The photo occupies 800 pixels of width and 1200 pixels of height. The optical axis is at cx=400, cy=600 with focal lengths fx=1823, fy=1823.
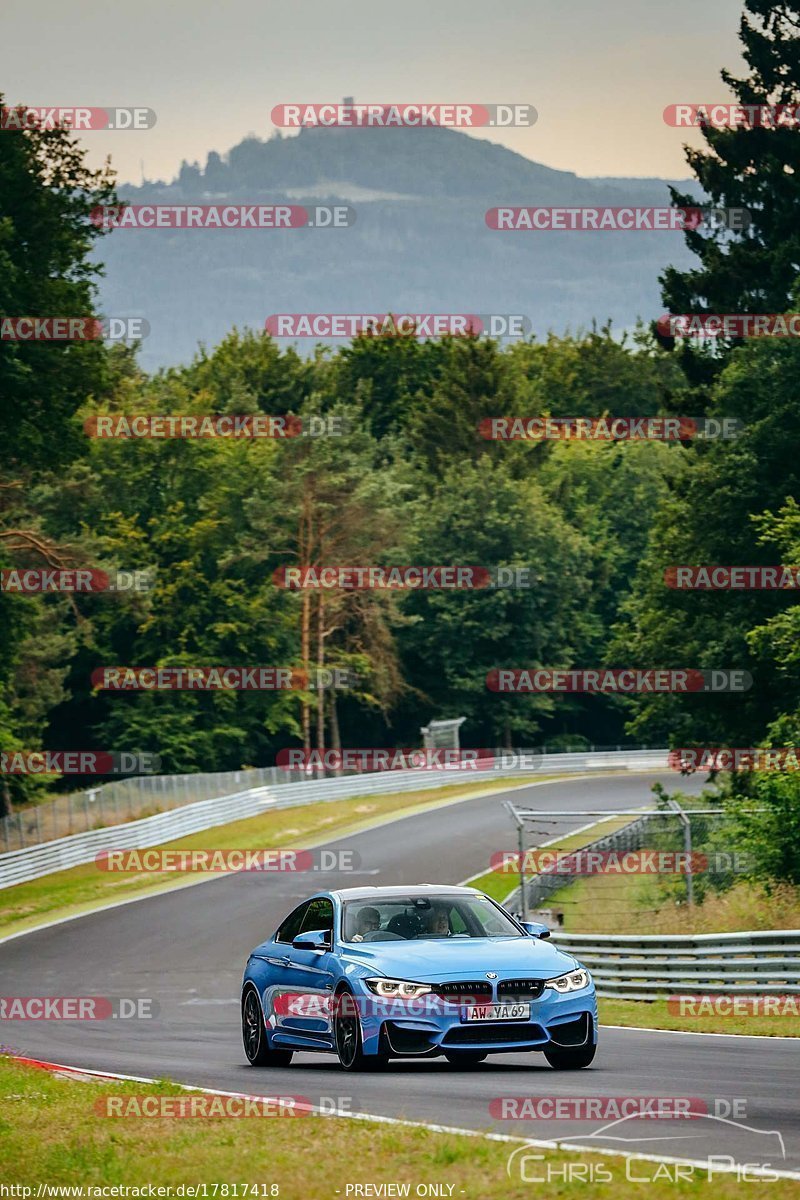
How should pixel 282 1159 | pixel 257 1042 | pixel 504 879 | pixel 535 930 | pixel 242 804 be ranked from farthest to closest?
pixel 242 804 < pixel 504 879 < pixel 257 1042 < pixel 535 930 < pixel 282 1159

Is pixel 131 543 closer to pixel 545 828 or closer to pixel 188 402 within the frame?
pixel 188 402

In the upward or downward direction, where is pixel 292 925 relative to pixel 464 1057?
upward

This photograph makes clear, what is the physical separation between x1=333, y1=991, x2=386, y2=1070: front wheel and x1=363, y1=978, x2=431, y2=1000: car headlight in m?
0.27

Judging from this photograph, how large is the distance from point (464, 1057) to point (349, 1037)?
2.96 ft

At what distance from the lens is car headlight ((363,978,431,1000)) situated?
42.6 ft

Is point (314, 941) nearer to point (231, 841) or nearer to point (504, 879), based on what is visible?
point (504, 879)

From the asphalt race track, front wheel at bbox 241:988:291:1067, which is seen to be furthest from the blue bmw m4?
the asphalt race track

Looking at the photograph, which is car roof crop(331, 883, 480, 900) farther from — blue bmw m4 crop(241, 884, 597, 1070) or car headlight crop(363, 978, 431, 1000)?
car headlight crop(363, 978, 431, 1000)

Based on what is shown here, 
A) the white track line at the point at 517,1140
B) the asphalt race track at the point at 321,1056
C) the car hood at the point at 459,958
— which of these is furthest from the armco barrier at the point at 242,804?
the white track line at the point at 517,1140

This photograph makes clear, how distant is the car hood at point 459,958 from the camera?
43.0 ft

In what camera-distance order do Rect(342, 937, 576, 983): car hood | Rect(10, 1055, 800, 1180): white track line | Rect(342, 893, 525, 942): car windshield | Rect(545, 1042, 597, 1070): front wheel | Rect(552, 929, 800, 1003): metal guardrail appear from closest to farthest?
Rect(10, 1055, 800, 1180): white track line < Rect(342, 937, 576, 983): car hood < Rect(545, 1042, 597, 1070): front wheel < Rect(342, 893, 525, 942): car windshield < Rect(552, 929, 800, 1003): metal guardrail

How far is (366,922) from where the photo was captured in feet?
47.2

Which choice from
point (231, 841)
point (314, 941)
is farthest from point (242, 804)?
point (314, 941)

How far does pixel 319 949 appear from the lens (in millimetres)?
14273
